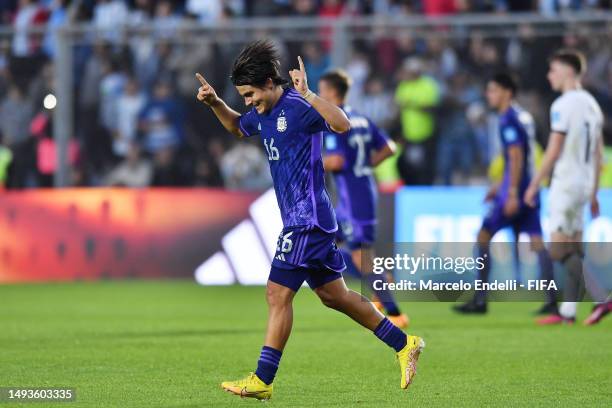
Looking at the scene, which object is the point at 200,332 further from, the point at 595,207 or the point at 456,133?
the point at 456,133

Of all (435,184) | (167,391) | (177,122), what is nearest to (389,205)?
(435,184)

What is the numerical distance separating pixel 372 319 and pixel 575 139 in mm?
4930

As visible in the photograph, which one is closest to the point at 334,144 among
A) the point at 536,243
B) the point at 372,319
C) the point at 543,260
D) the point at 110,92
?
the point at 536,243

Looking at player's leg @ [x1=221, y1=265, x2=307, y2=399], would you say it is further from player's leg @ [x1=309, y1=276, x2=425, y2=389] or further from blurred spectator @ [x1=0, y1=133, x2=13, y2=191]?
blurred spectator @ [x1=0, y1=133, x2=13, y2=191]

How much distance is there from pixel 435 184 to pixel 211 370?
28.0 ft

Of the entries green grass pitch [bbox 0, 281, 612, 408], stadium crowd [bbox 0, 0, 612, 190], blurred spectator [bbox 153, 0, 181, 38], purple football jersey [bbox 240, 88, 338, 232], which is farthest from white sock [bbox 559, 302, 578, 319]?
blurred spectator [bbox 153, 0, 181, 38]

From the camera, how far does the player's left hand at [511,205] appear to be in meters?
13.4

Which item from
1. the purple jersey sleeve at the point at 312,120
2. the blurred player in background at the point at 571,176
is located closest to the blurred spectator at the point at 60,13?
the blurred player in background at the point at 571,176

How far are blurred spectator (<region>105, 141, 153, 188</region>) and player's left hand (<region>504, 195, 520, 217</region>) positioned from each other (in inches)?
249

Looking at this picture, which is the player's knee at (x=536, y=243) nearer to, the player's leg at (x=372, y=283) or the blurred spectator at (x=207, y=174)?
the player's leg at (x=372, y=283)

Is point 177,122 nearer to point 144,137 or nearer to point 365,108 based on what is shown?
point 144,137

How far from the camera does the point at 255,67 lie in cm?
782

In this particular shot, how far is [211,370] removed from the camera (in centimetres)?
913

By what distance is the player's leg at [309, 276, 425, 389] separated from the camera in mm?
8078
